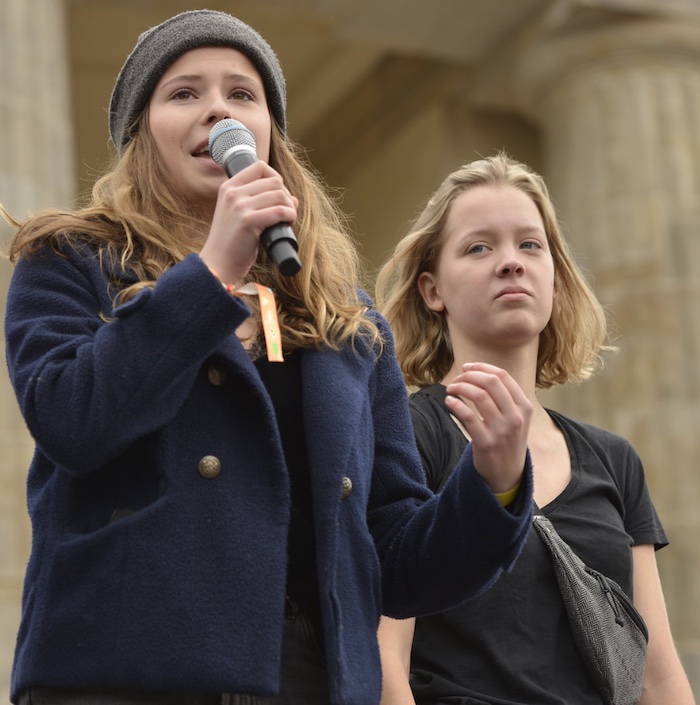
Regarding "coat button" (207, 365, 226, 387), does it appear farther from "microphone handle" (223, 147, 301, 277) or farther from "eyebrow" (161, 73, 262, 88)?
"eyebrow" (161, 73, 262, 88)

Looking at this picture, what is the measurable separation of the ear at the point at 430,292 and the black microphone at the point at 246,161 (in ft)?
3.98

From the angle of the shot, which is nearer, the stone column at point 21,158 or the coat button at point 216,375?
the coat button at point 216,375

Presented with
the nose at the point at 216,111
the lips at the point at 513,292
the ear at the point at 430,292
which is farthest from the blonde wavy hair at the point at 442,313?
the nose at the point at 216,111

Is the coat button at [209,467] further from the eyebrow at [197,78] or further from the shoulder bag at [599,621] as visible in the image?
the shoulder bag at [599,621]

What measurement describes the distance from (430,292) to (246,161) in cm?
144

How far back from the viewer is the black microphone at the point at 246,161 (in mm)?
2441

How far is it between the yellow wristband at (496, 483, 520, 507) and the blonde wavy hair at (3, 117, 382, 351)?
1.26 ft

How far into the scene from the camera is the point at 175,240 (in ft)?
9.41

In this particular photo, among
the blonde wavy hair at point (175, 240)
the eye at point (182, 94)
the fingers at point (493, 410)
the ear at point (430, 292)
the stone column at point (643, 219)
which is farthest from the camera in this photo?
the stone column at point (643, 219)

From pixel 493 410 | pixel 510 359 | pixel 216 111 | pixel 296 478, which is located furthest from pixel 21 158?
pixel 493 410

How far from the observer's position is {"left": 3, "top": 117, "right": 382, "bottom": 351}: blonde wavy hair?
277 cm

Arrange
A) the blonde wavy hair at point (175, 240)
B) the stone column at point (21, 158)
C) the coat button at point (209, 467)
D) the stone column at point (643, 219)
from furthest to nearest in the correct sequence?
1. the stone column at point (643, 219)
2. the stone column at point (21, 158)
3. the blonde wavy hair at point (175, 240)
4. the coat button at point (209, 467)

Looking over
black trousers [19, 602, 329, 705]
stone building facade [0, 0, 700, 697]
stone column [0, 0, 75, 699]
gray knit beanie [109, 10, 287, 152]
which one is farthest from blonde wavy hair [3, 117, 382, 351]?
stone column [0, 0, 75, 699]

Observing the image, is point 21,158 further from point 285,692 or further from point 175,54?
point 285,692
